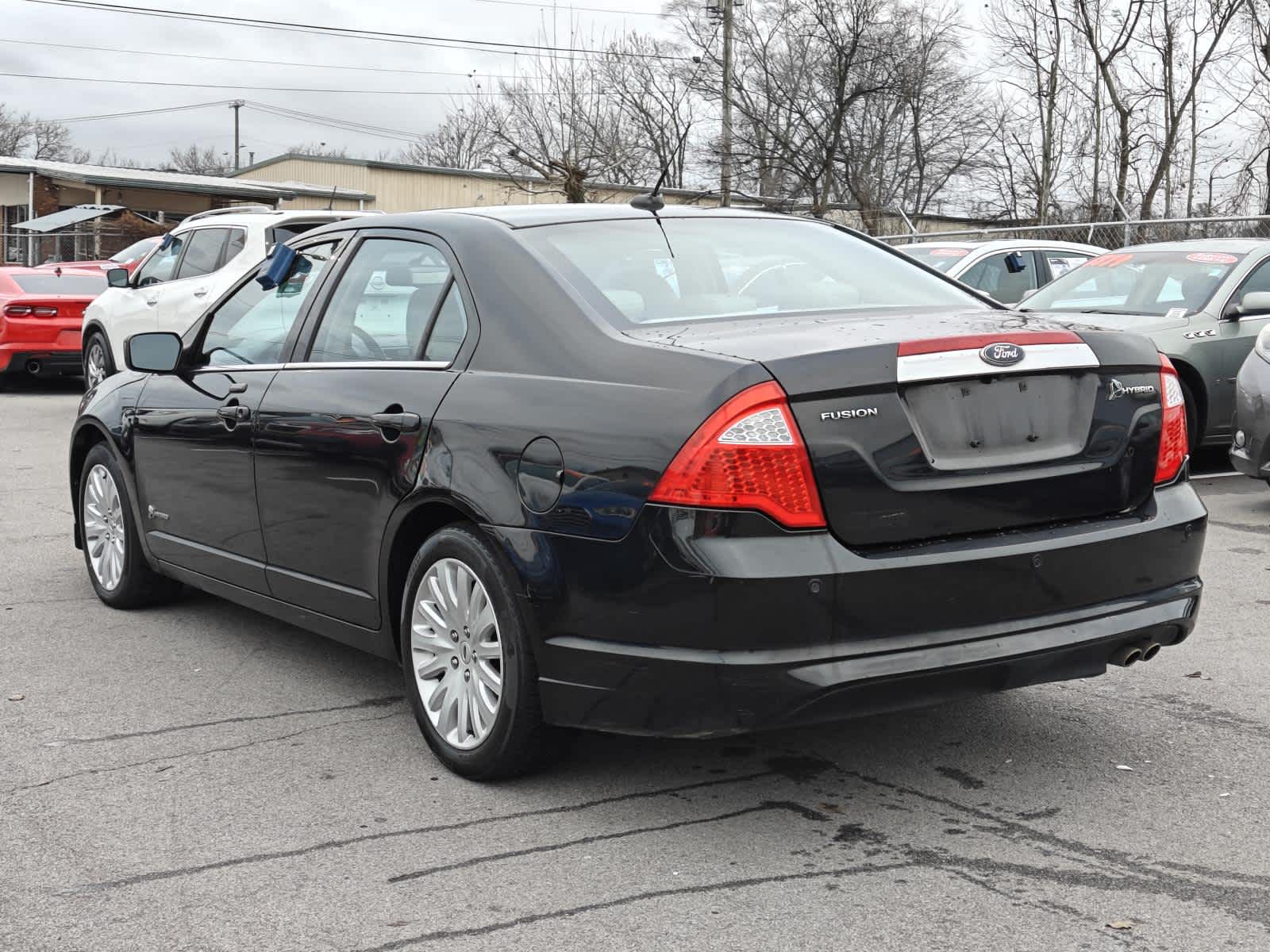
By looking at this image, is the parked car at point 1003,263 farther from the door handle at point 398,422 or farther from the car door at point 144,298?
the door handle at point 398,422

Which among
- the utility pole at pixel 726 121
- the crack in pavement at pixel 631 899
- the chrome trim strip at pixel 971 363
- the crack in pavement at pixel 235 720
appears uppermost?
the utility pole at pixel 726 121

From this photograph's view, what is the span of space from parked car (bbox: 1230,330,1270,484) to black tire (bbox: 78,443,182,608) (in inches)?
223

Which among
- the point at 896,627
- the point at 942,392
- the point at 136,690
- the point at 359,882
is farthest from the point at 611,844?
the point at 136,690

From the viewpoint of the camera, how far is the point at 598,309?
400 centimetres

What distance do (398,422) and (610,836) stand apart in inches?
52.9

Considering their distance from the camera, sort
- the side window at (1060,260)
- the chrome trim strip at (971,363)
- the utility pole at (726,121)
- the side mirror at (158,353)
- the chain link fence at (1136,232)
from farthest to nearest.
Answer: the utility pole at (726,121) → the chain link fence at (1136,232) → the side window at (1060,260) → the side mirror at (158,353) → the chrome trim strip at (971,363)

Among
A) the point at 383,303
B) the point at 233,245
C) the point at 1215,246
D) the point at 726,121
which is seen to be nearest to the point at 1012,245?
the point at 1215,246

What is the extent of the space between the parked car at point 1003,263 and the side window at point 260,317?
8835mm

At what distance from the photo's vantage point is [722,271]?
4.44 metres

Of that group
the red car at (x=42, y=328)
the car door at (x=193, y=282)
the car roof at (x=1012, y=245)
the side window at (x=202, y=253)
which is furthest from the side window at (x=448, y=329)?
the red car at (x=42, y=328)

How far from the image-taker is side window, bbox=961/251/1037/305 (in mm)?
13766

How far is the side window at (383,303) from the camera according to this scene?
177 inches

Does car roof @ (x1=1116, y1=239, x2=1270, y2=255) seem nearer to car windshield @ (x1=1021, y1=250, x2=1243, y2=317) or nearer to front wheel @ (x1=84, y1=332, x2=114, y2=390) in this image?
car windshield @ (x1=1021, y1=250, x2=1243, y2=317)

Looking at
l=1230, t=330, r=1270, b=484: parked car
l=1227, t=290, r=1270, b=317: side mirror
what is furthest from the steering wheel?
l=1227, t=290, r=1270, b=317: side mirror
